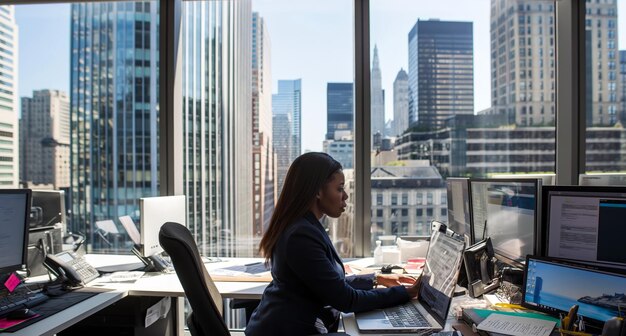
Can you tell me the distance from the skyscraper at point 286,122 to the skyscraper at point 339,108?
0.69 feet

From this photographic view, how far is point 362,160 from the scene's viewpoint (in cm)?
295

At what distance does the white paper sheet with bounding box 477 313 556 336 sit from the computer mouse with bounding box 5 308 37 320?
1714 mm

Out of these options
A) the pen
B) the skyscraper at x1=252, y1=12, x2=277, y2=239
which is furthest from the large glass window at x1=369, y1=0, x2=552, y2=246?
the pen

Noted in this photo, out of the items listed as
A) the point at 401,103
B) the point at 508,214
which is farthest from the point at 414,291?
the point at 401,103

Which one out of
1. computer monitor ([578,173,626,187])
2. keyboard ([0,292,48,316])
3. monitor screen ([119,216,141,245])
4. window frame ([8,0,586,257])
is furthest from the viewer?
window frame ([8,0,586,257])

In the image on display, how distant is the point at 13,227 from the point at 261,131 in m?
1.63

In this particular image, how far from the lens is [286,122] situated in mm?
3082

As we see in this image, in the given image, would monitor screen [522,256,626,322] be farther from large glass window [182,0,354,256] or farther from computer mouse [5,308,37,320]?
computer mouse [5,308,37,320]

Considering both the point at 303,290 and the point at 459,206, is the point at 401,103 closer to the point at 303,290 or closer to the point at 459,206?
the point at 459,206

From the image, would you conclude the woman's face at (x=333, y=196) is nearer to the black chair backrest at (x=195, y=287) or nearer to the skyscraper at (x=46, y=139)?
the black chair backrest at (x=195, y=287)

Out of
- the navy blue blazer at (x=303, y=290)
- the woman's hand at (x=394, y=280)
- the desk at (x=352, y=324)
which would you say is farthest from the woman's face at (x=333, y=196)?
the woman's hand at (x=394, y=280)

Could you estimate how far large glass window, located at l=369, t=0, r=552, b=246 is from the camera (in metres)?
2.98

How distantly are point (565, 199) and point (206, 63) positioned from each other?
2522mm

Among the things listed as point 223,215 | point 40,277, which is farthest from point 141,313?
point 223,215
